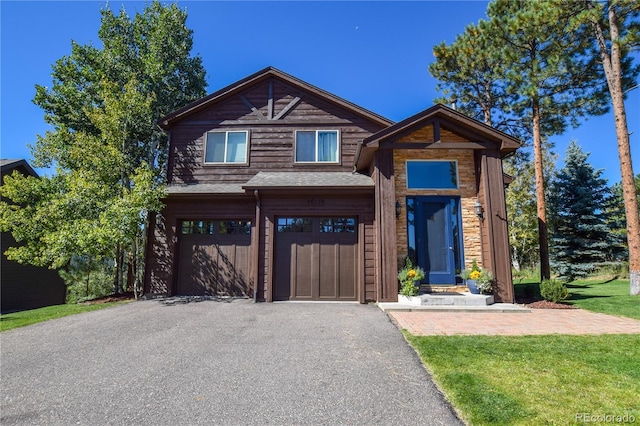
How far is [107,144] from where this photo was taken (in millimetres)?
9852

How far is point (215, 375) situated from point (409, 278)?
5119 millimetres

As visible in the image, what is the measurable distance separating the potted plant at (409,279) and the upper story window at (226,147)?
609 centimetres

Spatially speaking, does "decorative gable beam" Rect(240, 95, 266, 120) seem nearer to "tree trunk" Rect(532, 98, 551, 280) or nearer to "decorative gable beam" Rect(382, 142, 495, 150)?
"decorative gable beam" Rect(382, 142, 495, 150)

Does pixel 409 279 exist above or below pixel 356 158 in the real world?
below

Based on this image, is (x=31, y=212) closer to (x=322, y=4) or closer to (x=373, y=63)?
(x=322, y=4)

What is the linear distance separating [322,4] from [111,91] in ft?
25.4

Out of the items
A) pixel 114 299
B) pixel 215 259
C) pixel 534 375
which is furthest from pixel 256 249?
pixel 534 375

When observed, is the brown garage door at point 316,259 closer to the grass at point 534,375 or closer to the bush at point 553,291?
the grass at point 534,375

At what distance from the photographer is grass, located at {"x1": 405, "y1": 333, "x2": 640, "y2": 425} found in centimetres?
245

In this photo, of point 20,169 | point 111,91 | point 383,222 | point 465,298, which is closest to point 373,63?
point 383,222

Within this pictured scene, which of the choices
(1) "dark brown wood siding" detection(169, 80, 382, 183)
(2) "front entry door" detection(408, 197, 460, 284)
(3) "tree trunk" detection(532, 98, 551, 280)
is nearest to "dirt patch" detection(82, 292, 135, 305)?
(1) "dark brown wood siding" detection(169, 80, 382, 183)

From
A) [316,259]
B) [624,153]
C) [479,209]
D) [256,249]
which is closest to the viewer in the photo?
[479,209]

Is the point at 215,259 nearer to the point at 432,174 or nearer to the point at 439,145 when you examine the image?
the point at 432,174

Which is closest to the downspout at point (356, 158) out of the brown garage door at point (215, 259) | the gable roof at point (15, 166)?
the brown garage door at point (215, 259)
